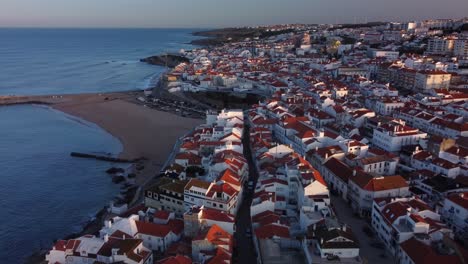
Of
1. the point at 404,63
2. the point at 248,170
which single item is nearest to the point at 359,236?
the point at 248,170

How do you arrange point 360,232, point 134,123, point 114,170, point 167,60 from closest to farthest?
point 360,232
point 114,170
point 134,123
point 167,60

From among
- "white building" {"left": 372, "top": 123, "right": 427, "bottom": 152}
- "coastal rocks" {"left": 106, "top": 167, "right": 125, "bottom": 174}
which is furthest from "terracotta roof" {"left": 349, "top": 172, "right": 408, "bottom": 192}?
"coastal rocks" {"left": 106, "top": 167, "right": 125, "bottom": 174}

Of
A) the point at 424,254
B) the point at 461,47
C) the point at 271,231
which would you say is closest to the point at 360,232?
the point at 424,254

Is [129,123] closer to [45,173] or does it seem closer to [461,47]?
[45,173]

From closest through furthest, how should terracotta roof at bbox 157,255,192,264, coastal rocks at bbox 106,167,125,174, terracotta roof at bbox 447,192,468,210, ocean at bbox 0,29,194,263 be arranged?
terracotta roof at bbox 157,255,192,264
terracotta roof at bbox 447,192,468,210
ocean at bbox 0,29,194,263
coastal rocks at bbox 106,167,125,174

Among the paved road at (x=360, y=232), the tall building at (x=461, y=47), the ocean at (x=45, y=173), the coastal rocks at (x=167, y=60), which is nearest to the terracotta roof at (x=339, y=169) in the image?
the paved road at (x=360, y=232)

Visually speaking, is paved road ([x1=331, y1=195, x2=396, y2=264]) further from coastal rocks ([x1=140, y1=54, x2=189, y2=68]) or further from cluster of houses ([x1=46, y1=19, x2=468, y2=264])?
coastal rocks ([x1=140, y1=54, x2=189, y2=68])

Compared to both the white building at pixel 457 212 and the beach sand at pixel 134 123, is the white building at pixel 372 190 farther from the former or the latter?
the beach sand at pixel 134 123
